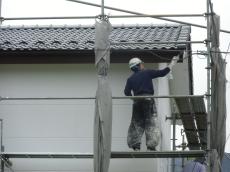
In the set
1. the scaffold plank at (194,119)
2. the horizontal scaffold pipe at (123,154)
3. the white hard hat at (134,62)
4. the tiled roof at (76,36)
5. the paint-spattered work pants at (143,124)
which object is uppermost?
the tiled roof at (76,36)

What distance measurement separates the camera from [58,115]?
42.7ft

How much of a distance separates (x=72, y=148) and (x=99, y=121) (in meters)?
1.69

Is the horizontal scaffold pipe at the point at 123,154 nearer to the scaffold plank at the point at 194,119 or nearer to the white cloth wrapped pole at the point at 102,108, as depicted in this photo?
the white cloth wrapped pole at the point at 102,108

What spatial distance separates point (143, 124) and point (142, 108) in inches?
10.9

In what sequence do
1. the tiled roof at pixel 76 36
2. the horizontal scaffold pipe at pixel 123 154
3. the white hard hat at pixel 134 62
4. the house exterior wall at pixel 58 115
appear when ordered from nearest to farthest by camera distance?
the horizontal scaffold pipe at pixel 123 154, the white hard hat at pixel 134 62, the house exterior wall at pixel 58 115, the tiled roof at pixel 76 36

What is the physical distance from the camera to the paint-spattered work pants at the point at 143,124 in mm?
12016

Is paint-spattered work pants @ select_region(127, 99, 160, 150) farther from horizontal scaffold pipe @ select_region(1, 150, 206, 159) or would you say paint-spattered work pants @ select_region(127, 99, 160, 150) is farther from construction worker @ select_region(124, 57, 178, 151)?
horizontal scaffold pipe @ select_region(1, 150, 206, 159)

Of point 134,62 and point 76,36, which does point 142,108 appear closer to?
point 134,62

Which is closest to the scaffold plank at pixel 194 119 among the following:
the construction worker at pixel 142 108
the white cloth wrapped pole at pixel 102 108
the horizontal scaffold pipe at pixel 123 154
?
the construction worker at pixel 142 108

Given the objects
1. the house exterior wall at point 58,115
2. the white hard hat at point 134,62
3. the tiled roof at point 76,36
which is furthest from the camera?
the tiled roof at point 76,36

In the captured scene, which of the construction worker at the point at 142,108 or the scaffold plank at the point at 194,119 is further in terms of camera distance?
the scaffold plank at the point at 194,119

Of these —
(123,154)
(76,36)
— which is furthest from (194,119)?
(123,154)

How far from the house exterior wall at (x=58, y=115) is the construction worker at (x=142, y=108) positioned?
0.65m

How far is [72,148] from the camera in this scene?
12.9 meters
